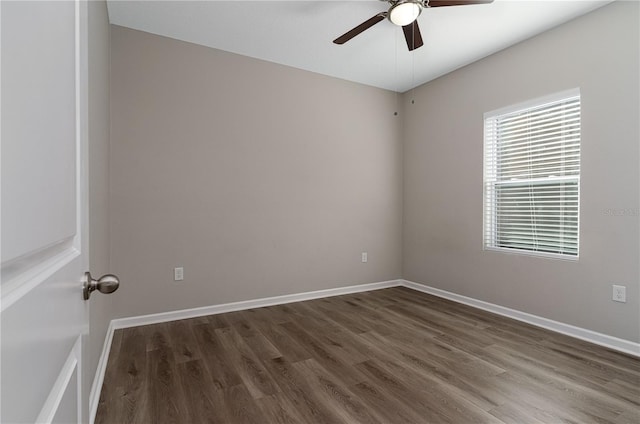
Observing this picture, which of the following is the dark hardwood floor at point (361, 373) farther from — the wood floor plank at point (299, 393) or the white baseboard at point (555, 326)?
the white baseboard at point (555, 326)

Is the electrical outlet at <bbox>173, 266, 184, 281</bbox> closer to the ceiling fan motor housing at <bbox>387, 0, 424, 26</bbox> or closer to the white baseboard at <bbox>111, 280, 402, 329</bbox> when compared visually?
the white baseboard at <bbox>111, 280, 402, 329</bbox>

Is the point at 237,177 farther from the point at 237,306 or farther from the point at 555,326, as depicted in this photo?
the point at 555,326

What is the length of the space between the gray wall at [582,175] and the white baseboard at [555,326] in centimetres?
5

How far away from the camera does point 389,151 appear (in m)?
4.48

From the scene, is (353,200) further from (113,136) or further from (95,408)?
(95,408)

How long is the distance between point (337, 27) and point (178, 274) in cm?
283

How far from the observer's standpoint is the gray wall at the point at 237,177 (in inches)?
Answer: 115

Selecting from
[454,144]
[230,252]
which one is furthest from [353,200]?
[230,252]

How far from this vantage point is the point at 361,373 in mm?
2098

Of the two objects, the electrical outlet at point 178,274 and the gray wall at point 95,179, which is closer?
the gray wall at point 95,179

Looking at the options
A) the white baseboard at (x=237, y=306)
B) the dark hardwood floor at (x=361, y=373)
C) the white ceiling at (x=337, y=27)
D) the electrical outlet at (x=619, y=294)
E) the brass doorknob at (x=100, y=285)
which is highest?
the white ceiling at (x=337, y=27)

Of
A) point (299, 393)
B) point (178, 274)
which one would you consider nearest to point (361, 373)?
point (299, 393)

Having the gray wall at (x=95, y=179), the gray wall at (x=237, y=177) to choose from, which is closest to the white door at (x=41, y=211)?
the gray wall at (x=95, y=179)

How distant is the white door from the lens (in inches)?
11.6
